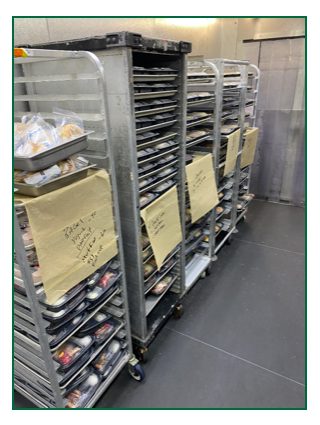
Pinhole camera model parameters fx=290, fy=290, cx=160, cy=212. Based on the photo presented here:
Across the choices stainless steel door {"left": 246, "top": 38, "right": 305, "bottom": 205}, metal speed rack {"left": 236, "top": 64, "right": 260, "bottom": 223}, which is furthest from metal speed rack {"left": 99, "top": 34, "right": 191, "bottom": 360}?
stainless steel door {"left": 246, "top": 38, "right": 305, "bottom": 205}

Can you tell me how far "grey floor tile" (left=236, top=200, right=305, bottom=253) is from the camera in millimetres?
2701

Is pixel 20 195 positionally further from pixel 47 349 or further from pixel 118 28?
pixel 118 28

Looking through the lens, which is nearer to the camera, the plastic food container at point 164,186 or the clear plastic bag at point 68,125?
the clear plastic bag at point 68,125

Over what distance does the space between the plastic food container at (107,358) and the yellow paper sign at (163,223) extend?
1.41 ft

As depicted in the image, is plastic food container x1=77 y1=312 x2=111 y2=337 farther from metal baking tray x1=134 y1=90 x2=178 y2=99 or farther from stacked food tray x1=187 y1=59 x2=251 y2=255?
stacked food tray x1=187 y1=59 x2=251 y2=255

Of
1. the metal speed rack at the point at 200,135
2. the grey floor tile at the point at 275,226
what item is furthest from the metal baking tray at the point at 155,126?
the grey floor tile at the point at 275,226

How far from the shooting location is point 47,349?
968mm

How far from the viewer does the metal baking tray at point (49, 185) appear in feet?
2.71

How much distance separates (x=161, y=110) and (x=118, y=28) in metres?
0.77

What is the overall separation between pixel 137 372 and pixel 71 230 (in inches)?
35.4

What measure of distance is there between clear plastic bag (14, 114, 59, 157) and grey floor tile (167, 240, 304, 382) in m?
1.36

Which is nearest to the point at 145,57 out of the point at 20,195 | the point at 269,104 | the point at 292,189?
the point at 20,195

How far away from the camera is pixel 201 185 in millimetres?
1797

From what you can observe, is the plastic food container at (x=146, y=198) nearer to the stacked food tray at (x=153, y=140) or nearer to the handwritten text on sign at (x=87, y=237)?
the stacked food tray at (x=153, y=140)
